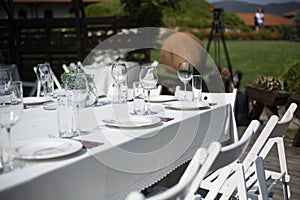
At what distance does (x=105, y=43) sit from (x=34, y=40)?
4.10 feet

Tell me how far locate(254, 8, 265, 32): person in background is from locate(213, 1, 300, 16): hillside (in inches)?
2.7

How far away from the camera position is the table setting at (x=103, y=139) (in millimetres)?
1524

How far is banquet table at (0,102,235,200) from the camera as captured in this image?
1449mm

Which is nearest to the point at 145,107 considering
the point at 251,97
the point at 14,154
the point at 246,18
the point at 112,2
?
the point at 14,154

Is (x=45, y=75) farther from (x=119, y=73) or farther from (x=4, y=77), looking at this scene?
(x=119, y=73)

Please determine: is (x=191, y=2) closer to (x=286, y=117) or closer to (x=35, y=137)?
(x=286, y=117)

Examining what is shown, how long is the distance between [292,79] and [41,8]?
222 inches

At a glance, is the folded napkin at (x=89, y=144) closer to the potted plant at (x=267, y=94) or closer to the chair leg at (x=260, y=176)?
the chair leg at (x=260, y=176)

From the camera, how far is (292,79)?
567cm

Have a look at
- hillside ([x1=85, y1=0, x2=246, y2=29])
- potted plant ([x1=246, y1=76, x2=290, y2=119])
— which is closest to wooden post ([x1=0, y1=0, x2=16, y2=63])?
hillside ([x1=85, y1=0, x2=246, y2=29])

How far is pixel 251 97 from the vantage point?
18.3ft

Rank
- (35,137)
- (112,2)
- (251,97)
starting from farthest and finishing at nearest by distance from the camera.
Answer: (112,2)
(251,97)
(35,137)

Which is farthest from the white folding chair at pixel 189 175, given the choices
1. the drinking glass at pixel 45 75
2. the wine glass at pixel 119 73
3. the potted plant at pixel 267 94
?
the potted plant at pixel 267 94

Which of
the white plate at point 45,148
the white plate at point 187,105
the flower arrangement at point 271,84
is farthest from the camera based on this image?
the flower arrangement at point 271,84
